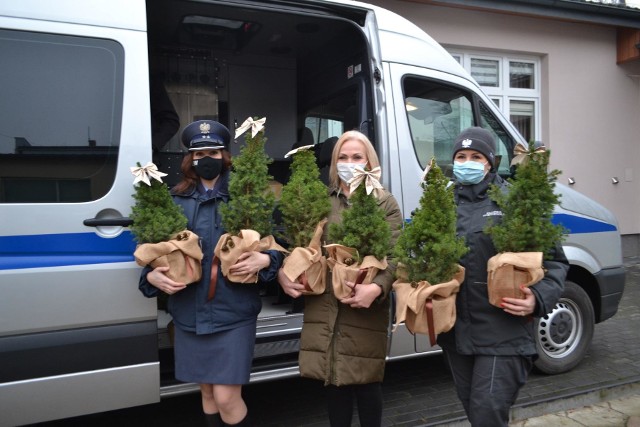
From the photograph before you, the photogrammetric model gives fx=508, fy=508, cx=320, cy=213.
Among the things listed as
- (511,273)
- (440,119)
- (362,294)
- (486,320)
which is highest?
(440,119)

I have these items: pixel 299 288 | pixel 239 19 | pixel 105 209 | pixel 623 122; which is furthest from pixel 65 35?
pixel 623 122

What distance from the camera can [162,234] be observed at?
231 cm

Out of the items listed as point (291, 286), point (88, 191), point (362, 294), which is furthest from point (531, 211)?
point (88, 191)

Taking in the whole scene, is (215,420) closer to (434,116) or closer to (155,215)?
(155,215)

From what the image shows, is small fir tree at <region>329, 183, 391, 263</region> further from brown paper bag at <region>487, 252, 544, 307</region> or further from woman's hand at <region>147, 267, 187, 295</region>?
woman's hand at <region>147, 267, 187, 295</region>

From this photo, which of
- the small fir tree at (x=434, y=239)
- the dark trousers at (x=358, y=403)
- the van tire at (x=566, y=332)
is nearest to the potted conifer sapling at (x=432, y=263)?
the small fir tree at (x=434, y=239)

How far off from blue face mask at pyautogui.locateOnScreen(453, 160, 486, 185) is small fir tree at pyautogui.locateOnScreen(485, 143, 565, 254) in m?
0.26

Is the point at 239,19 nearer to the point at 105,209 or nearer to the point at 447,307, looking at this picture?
the point at 105,209

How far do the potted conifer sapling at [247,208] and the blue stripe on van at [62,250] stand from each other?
0.67m

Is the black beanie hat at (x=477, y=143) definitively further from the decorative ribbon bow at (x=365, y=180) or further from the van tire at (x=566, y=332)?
the van tire at (x=566, y=332)

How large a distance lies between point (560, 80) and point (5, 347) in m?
8.78

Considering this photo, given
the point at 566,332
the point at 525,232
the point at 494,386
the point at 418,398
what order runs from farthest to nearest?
1. the point at 566,332
2. the point at 418,398
3. the point at 494,386
4. the point at 525,232

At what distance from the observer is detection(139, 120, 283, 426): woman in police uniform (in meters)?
2.42

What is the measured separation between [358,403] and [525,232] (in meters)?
1.22
